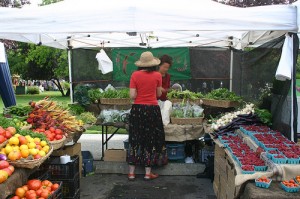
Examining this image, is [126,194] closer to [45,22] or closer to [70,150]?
[70,150]

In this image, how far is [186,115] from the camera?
6441mm

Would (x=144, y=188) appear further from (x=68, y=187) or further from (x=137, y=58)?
(x=137, y=58)

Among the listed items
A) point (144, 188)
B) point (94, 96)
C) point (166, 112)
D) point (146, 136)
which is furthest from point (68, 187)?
point (94, 96)

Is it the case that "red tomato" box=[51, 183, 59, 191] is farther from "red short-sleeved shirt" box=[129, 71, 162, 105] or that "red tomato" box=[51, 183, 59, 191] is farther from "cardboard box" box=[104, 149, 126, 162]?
"cardboard box" box=[104, 149, 126, 162]

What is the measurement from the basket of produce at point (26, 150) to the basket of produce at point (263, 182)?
215 centimetres

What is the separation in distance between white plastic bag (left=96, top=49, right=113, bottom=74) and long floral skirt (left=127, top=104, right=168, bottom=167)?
3354 mm

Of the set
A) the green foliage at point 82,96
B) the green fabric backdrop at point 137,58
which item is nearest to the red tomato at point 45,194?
the green foliage at point 82,96

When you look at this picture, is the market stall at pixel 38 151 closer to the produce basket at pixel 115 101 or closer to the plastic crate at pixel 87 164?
the plastic crate at pixel 87 164

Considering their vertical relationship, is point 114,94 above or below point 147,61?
below

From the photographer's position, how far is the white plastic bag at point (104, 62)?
870cm

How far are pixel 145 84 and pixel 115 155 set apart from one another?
5.99 ft

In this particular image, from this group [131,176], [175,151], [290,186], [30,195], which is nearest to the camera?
[290,186]

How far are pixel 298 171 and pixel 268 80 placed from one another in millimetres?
2343

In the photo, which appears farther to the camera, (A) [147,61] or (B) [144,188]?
(B) [144,188]
